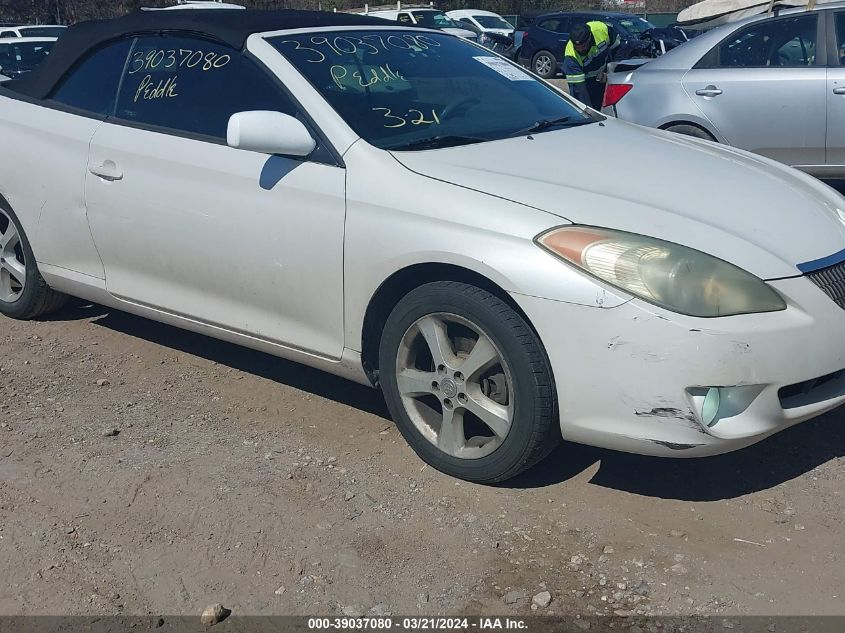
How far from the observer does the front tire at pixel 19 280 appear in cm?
505

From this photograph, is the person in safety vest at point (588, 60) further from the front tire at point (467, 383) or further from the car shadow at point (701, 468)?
the front tire at point (467, 383)

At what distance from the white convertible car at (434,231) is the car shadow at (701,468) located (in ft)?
1.04

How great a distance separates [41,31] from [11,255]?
1112 centimetres

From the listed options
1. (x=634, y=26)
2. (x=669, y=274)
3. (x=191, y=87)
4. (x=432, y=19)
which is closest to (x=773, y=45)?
(x=191, y=87)

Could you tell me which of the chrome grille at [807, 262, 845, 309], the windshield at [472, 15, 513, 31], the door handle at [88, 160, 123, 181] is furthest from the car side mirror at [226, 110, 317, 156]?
the windshield at [472, 15, 513, 31]

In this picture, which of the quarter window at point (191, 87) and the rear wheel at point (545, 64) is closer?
the quarter window at point (191, 87)

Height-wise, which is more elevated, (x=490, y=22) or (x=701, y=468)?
(x=490, y=22)

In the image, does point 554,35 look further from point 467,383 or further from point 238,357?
point 467,383

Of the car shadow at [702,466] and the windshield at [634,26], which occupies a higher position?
the windshield at [634,26]

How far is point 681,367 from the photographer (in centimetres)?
301

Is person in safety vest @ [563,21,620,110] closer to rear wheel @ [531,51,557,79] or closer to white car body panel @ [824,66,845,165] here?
white car body panel @ [824,66,845,165]

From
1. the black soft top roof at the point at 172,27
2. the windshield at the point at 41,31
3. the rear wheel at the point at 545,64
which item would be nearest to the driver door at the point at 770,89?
the black soft top roof at the point at 172,27

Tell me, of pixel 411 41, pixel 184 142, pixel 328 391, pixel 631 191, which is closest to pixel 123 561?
pixel 328 391

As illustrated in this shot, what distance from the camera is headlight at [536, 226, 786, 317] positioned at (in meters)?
3.04
